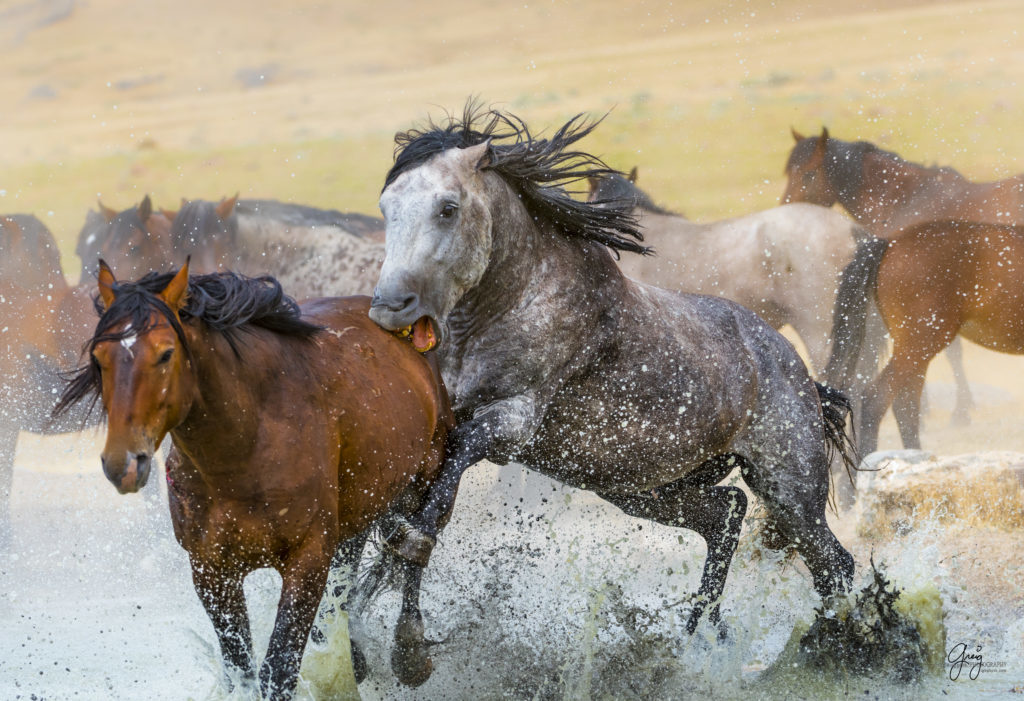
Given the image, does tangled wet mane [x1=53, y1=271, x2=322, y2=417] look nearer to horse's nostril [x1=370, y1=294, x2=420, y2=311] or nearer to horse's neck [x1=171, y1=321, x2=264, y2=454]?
horse's neck [x1=171, y1=321, x2=264, y2=454]

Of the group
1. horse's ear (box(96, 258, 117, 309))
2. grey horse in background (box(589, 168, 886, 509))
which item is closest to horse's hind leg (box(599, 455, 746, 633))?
horse's ear (box(96, 258, 117, 309))

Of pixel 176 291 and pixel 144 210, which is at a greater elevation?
pixel 176 291

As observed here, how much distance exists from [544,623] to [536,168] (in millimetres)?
1545

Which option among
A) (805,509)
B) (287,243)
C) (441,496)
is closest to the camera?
(441,496)

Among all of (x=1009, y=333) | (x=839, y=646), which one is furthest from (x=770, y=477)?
(x=1009, y=333)

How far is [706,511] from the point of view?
4.21 metres

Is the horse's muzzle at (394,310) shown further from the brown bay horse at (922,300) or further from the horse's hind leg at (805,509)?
the brown bay horse at (922,300)

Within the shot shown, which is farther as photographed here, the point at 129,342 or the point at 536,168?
the point at 536,168

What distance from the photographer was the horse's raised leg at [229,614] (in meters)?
2.85

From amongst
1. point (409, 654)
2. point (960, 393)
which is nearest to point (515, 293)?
point (409, 654)

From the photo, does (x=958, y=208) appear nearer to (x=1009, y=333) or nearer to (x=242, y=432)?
(x=1009, y=333)

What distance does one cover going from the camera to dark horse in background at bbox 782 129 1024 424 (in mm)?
7289

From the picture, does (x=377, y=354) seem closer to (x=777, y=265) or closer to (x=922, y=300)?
(x=777, y=265)

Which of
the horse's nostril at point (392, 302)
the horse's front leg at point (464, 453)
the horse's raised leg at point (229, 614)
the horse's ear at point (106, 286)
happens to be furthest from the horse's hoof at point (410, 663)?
the horse's ear at point (106, 286)
